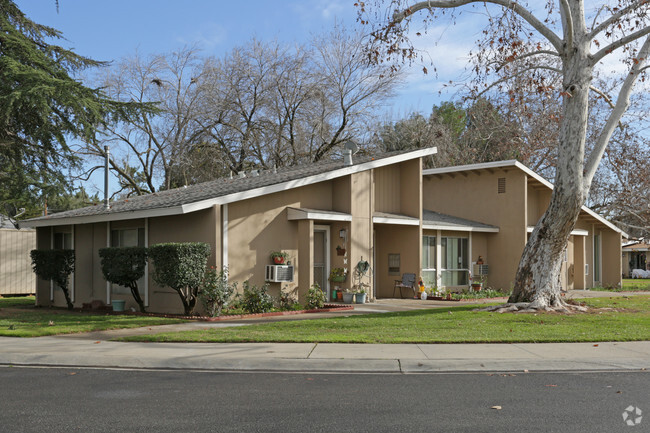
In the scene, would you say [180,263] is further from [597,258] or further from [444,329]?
[597,258]

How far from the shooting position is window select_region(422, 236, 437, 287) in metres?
23.3

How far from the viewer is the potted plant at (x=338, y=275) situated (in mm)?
19188

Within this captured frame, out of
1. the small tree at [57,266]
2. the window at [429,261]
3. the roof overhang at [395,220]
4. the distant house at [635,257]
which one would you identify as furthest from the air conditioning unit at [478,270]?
the distant house at [635,257]

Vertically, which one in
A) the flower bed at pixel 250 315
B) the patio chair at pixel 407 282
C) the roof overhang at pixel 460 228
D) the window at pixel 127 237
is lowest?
the flower bed at pixel 250 315

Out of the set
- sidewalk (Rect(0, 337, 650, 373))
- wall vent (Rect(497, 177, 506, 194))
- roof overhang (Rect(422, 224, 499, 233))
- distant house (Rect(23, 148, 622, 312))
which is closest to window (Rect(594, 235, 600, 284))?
distant house (Rect(23, 148, 622, 312))

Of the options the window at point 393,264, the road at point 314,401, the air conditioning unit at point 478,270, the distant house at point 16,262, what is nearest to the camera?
the road at point 314,401

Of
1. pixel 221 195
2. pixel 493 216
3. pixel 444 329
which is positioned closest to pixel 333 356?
pixel 444 329

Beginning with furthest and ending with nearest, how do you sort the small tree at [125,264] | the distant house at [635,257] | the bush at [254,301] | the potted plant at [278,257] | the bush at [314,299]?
the distant house at [635,257] < the bush at [314,299] < the potted plant at [278,257] < the bush at [254,301] < the small tree at [125,264]

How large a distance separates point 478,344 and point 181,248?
280 inches

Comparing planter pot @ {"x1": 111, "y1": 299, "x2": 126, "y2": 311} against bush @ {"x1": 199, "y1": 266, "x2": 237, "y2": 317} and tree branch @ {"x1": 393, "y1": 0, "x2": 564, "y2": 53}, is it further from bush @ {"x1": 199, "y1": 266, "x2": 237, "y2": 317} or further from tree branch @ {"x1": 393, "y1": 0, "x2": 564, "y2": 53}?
tree branch @ {"x1": 393, "y1": 0, "x2": 564, "y2": 53}

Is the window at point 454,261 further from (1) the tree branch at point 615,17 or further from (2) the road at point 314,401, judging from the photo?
(2) the road at point 314,401

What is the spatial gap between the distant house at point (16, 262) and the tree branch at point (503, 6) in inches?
694

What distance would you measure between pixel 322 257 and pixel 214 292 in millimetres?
5003

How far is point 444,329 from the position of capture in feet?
43.2
